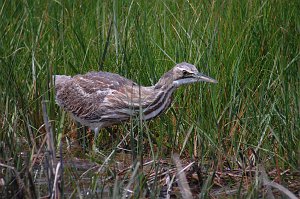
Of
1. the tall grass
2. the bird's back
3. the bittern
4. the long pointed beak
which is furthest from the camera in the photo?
the bird's back

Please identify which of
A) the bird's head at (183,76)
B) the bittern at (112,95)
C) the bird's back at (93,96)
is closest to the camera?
the bird's head at (183,76)

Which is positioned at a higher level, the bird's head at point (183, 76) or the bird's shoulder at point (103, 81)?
the bird's head at point (183, 76)

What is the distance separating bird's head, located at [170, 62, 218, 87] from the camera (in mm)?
7783

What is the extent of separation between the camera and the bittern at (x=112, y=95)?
7.98 metres

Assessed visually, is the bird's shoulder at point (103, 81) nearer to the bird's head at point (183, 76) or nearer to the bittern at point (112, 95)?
the bittern at point (112, 95)

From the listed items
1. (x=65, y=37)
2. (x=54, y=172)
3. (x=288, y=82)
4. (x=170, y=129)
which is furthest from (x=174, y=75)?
(x=54, y=172)

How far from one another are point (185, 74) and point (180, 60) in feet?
2.14

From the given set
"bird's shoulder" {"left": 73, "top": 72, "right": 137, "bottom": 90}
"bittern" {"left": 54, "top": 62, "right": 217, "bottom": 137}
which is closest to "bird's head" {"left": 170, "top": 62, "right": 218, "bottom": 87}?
"bittern" {"left": 54, "top": 62, "right": 217, "bottom": 137}

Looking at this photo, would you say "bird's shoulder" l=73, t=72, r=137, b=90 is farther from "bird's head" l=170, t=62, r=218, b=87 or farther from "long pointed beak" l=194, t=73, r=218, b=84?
"long pointed beak" l=194, t=73, r=218, b=84

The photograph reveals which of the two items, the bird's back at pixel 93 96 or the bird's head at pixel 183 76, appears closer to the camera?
the bird's head at pixel 183 76

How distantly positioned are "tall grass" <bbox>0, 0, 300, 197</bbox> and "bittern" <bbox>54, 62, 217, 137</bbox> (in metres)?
0.14

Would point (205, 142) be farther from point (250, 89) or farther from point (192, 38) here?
point (192, 38)

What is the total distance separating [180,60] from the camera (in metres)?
8.52

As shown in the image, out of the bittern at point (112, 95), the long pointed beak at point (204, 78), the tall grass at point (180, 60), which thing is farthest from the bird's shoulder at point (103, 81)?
the long pointed beak at point (204, 78)
